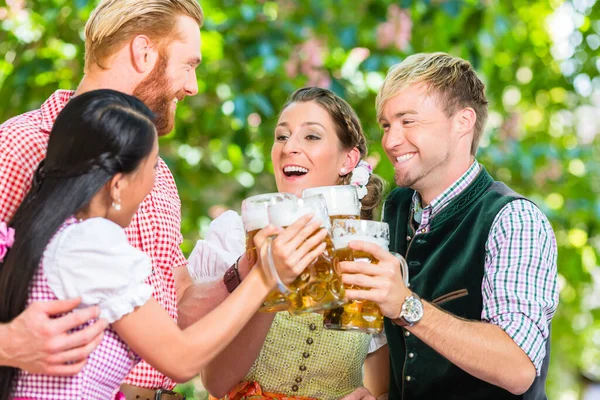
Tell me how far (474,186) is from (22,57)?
2.71 meters

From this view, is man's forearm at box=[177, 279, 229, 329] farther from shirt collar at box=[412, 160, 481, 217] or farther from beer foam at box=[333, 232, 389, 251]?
shirt collar at box=[412, 160, 481, 217]

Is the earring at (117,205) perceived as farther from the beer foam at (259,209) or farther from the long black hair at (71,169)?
the beer foam at (259,209)

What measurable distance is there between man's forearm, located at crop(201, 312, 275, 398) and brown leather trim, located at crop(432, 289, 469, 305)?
0.45 m

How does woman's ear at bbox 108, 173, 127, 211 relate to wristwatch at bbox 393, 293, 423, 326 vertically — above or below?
above

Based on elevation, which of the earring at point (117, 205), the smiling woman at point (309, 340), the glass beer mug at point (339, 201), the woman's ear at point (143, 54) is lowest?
the smiling woman at point (309, 340)

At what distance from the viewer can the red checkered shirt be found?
1983mm

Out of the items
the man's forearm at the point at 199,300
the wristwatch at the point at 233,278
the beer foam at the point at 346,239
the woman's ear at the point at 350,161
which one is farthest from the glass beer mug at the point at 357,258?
the woman's ear at the point at 350,161

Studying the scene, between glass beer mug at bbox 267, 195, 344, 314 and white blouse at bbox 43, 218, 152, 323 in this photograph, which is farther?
glass beer mug at bbox 267, 195, 344, 314

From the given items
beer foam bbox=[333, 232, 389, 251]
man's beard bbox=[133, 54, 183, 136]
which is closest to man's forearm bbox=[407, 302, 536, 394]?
beer foam bbox=[333, 232, 389, 251]

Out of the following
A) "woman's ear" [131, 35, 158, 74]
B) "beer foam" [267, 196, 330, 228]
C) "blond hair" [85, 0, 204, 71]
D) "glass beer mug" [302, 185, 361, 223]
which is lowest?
"glass beer mug" [302, 185, 361, 223]

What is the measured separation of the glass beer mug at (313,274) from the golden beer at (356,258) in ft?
0.25

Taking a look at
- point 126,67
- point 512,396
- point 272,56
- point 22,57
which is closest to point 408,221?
point 512,396

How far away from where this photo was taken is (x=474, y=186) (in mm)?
2443

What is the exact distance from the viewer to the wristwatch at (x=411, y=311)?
1.97m
